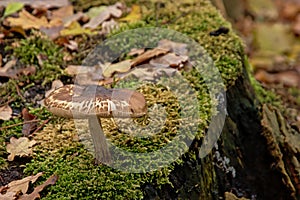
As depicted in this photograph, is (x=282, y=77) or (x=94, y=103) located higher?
(x=94, y=103)

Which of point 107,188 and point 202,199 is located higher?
point 107,188

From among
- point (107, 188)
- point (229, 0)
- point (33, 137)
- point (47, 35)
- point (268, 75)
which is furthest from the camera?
point (229, 0)

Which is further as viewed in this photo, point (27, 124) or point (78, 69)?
point (78, 69)

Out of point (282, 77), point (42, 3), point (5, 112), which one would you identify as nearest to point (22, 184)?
point (5, 112)

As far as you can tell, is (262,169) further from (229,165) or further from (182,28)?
(182,28)

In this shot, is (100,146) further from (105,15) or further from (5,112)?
(105,15)

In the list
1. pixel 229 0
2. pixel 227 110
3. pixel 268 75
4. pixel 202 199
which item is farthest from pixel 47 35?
pixel 229 0

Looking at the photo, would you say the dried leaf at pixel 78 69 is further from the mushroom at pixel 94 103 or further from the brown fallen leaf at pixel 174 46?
the mushroom at pixel 94 103
